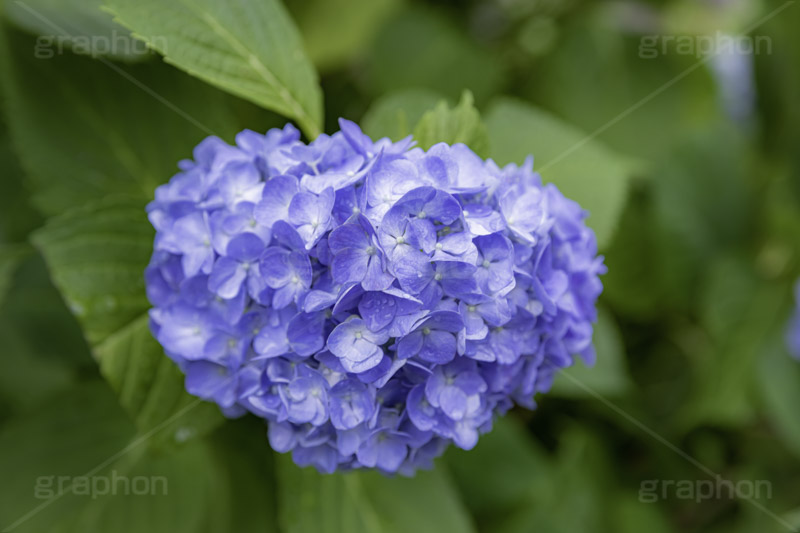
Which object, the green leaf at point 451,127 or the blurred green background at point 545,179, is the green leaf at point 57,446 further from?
the green leaf at point 451,127

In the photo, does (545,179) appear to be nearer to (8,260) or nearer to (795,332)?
(795,332)

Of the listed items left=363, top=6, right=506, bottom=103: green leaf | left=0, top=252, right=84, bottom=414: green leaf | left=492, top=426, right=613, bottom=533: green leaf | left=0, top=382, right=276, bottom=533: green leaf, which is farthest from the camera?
left=363, top=6, right=506, bottom=103: green leaf

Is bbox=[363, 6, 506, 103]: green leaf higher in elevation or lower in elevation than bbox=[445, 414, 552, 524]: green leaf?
higher

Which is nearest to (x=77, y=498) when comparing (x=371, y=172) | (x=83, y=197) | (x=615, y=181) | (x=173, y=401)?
(x=173, y=401)

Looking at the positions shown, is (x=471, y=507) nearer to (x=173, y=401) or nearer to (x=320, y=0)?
(x=173, y=401)

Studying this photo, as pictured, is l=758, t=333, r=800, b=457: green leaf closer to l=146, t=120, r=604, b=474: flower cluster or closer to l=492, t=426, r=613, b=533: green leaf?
l=492, t=426, r=613, b=533: green leaf

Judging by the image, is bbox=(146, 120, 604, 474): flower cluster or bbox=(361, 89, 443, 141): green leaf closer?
bbox=(146, 120, 604, 474): flower cluster

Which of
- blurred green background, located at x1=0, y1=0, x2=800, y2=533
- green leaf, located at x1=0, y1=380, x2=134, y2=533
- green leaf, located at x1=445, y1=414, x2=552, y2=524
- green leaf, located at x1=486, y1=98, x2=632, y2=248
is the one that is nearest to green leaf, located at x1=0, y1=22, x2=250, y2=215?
blurred green background, located at x1=0, y1=0, x2=800, y2=533

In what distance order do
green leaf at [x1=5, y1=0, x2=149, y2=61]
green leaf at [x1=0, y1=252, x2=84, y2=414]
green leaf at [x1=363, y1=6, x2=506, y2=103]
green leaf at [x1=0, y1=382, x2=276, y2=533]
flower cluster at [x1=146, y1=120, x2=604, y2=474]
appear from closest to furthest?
1. flower cluster at [x1=146, y1=120, x2=604, y2=474]
2. green leaf at [x1=5, y1=0, x2=149, y2=61]
3. green leaf at [x1=0, y1=382, x2=276, y2=533]
4. green leaf at [x1=0, y1=252, x2=84, y2=414]
5. green leaf at [x1=363, y1=6, x2=506, y2=103]

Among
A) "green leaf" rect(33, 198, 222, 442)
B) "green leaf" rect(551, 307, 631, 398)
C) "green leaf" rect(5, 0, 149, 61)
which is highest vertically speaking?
"green leaf" rect(5, 0, 149, 61)
